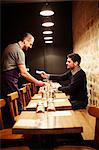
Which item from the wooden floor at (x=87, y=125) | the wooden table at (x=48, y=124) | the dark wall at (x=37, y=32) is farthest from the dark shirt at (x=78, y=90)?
the dark wall at (x=37, y=32)

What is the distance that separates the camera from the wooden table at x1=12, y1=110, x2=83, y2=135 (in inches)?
82.1

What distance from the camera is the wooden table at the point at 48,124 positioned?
6.84ft

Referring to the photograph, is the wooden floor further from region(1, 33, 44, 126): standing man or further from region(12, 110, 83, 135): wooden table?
region(1, 33, 44, 126): standing man

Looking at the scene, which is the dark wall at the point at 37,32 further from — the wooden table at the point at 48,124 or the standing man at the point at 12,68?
the wooden table at the point at 48,124

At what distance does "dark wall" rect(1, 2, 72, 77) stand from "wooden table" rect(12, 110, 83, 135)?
6276mm

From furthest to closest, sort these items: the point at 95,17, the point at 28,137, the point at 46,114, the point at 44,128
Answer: the point at 95,17 → the point at 28,137 → the point at 46,114 → the point at 44,128

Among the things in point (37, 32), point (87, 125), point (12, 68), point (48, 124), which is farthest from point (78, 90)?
point (37, 32)

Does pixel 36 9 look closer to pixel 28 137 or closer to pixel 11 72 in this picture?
pixel 11 72

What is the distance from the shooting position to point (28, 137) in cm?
291

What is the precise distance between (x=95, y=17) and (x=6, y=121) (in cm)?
201

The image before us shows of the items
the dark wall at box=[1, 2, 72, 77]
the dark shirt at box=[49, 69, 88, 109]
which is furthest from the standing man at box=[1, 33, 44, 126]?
the dark wall at box=[1, 2, 72, 77]

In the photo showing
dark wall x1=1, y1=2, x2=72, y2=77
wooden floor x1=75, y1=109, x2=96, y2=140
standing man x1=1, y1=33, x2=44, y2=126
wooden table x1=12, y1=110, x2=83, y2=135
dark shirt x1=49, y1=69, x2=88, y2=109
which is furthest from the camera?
dark wall x1=1, y1=2, x2=72, y2=77

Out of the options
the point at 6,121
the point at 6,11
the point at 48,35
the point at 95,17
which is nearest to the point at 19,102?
the point at 6,121

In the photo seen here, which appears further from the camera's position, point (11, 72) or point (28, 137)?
point (11, 72)
